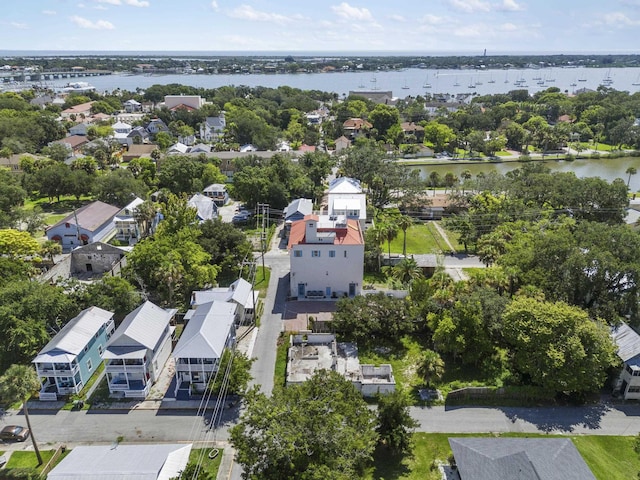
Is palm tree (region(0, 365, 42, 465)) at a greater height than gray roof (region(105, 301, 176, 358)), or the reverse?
palm tree (region(0, 365, 42, 465))

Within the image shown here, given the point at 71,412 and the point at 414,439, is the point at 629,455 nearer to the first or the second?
the point at 414,439

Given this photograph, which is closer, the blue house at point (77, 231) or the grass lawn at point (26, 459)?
the grass lawn at point (26, 459)

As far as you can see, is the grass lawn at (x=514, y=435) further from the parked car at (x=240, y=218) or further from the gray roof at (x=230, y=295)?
the parked car at (x=240, y=218)

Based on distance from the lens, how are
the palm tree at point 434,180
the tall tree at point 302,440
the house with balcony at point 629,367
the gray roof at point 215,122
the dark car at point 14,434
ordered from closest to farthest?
the tall tree at point 302,440, the dark car at point 14,434, the house with balcony at point 629,367, the palm tree at point 434,180, the gray roof at point 215,122

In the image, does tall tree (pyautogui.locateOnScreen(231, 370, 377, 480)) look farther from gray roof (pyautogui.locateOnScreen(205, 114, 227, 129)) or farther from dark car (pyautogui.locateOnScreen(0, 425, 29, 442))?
gray roof (pyautogui.locateOnScreen(205, 114, 227, 129))

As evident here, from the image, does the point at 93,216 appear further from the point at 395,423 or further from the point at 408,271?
the point at 395,423

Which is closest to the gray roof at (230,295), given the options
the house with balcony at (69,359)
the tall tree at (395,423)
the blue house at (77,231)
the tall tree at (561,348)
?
the house with balcony at (69,359)

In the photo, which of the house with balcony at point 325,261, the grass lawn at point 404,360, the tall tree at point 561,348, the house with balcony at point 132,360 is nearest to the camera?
the tall tree at point 561,348

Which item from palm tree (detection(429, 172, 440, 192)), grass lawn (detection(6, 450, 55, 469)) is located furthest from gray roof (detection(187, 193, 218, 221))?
palm tree (detection(429, 172, 440, 192))

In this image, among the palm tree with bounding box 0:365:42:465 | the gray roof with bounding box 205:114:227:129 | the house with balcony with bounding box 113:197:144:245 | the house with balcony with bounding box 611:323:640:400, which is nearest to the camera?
the palm tree with bounding box 0:365:42:465
